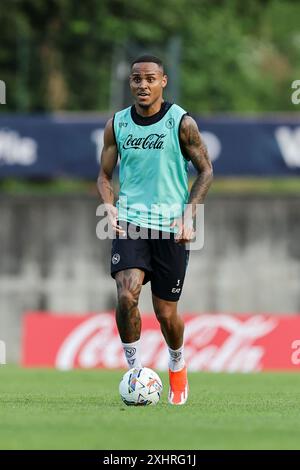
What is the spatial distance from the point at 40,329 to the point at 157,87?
39.8 feet

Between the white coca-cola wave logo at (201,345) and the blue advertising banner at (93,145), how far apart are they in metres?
5.42

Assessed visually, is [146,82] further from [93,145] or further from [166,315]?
[93,145]

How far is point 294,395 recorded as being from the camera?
12.6 m

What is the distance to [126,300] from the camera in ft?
36.0

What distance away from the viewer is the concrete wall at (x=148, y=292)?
27656 millimetres

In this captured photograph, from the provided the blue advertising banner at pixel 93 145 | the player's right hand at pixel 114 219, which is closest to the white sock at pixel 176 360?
the player's right hand at pixel 114 219

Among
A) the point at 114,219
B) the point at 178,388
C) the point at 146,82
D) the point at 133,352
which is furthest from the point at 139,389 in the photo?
the point at 146,82

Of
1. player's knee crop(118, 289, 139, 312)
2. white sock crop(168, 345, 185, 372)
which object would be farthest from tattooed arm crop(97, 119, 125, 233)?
white sock crop(168, 345, 185, 372)

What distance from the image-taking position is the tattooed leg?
1098cm

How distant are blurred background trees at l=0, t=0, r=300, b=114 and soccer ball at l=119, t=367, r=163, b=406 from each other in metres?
15.5

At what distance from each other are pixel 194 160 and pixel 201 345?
1076cm

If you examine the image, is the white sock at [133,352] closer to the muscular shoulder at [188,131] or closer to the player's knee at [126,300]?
the player's knee at [126,300]

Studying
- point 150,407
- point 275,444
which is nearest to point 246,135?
point 150,407
